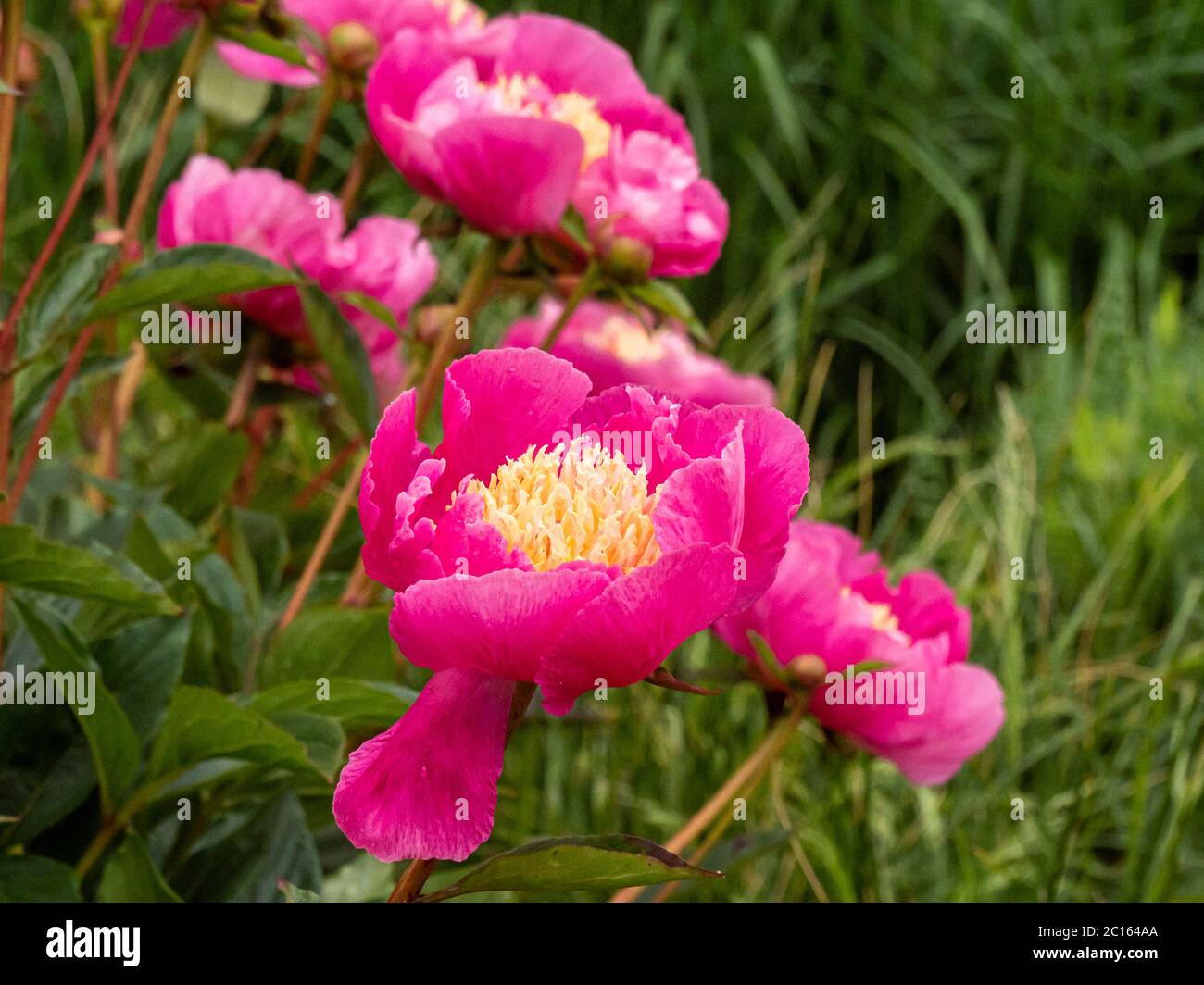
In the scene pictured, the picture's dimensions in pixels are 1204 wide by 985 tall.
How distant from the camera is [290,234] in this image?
670 mm

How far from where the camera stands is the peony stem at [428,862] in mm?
351

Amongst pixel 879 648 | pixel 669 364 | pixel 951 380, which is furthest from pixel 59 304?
pixel 951 380

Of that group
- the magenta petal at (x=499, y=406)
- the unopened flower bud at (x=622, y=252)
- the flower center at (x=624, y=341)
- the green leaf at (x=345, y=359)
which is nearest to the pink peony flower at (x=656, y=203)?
the unopened flower bud at (x=622, y=252)

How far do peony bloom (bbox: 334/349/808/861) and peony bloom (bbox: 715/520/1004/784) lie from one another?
21cm

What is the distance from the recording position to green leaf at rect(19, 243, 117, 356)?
53cm

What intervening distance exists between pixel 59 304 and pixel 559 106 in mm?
216

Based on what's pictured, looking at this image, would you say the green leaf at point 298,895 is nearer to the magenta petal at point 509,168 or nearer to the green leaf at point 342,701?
the green leaf at point 342,701

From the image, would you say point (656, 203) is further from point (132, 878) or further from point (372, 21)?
point (132, 878)

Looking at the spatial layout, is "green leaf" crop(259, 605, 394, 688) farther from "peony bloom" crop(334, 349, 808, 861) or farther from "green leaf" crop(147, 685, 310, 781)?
"peony bloom" crop(334, 349, 808, 861)

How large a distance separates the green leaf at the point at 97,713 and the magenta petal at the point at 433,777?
0.64 ft

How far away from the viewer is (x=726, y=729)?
40.3 inches
